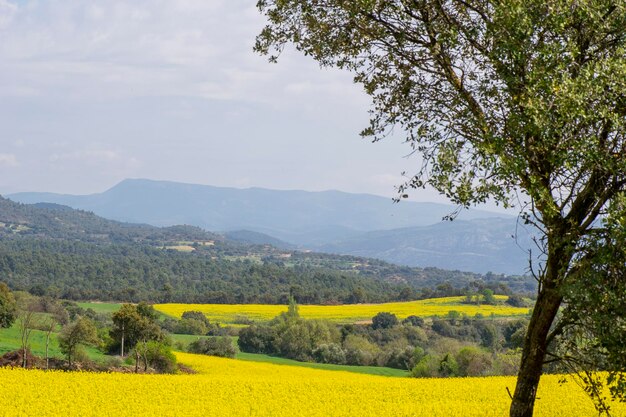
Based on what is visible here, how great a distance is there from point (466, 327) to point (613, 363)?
63480 mm

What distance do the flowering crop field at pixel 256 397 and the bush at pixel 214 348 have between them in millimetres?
22627

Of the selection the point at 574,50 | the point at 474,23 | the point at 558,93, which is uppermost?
the point at 474,23

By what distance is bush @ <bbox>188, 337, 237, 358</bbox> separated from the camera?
4731 cm

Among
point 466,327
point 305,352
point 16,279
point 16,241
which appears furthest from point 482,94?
point 16,241

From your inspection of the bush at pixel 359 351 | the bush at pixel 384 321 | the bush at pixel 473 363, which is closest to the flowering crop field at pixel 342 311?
the bush at pixel 384 321

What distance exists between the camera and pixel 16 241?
184 metres

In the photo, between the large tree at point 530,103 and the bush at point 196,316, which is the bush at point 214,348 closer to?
the bush at point 196,316

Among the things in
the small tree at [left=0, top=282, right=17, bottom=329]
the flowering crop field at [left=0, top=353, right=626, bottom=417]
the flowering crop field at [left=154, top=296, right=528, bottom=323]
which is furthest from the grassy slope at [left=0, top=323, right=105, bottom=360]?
the flowering crop field at [left=154, top=296, right=528, bottom=323]

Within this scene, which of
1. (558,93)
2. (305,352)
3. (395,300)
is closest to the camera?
(558,93)

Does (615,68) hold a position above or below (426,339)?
above

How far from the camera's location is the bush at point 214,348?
47312 millimetres

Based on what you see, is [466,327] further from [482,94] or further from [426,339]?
[482,94]

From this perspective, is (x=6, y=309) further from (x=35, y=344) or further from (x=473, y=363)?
(x=473, y=363)

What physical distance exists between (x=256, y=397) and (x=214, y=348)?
90.2ft
